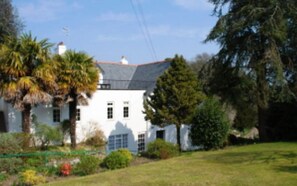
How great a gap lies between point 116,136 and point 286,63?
13380mm

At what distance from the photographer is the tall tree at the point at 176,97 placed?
71.1ft

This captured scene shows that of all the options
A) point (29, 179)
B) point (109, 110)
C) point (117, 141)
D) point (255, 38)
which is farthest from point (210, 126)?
point (29, 179)

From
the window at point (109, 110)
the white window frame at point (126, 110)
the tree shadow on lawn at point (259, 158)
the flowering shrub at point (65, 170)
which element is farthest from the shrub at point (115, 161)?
the white window frame at point (126, 110)

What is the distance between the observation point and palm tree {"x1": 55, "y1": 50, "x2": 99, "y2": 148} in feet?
67.6

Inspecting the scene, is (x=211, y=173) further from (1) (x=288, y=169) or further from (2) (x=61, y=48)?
(2) (x=61, y=48)

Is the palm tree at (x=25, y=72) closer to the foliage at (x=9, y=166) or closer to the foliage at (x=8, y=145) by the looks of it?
the foliage at (x=8, y=145)

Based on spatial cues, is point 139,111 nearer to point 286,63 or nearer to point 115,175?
point 286,63

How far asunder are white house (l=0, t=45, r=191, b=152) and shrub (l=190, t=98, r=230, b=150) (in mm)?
7717

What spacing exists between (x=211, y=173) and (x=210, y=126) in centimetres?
835

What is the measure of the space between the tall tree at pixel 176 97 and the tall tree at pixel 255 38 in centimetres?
433

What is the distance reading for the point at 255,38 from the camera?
24.1 meters

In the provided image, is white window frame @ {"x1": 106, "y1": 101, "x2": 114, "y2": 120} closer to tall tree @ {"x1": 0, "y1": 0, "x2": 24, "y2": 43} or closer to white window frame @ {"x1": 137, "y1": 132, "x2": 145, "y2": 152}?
white window frame @ {"x1": 137, "y1": 132, "x2": 145, "y2": 152}

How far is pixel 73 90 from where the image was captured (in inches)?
838

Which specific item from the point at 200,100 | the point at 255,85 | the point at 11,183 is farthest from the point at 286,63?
the point at 11,183
